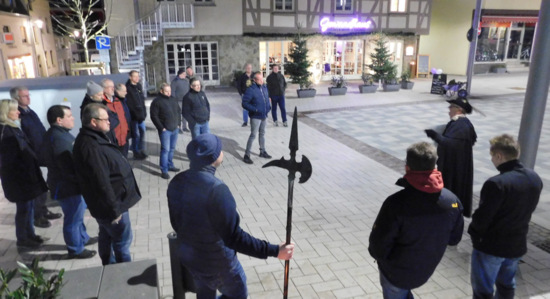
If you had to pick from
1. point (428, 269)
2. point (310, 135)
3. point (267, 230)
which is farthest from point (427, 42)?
point (428, 269)

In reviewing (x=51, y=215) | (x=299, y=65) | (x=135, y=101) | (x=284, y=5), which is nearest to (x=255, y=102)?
(x=135, y=101)

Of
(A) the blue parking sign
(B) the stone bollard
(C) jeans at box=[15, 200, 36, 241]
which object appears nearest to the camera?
(B) the stone bollard

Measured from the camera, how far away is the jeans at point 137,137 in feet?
29.1

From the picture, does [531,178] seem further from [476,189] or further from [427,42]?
[427,42]

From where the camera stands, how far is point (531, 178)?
3.25m

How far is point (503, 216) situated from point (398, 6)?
2313cm

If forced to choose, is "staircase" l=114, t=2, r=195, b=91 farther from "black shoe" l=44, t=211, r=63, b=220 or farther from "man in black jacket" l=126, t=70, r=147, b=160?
"black shoe" l=44, t=211, r=63, b=220

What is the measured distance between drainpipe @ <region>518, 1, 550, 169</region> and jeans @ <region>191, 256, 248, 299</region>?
13.4 ft

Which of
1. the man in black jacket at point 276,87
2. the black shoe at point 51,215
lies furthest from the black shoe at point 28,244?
the man in black jacket at point 276,87

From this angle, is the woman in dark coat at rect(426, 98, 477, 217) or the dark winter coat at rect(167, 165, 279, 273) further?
the woman in dark coat at rect(426, 98, 477, 217)

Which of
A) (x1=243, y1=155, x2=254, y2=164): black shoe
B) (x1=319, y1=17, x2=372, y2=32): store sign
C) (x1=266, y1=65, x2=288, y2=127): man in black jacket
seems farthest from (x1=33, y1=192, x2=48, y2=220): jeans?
(x1=319, y1=17, x2=372, y2=32): store sign

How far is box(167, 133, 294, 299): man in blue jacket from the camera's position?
275 centimetres

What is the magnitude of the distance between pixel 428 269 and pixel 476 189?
5055 millimetres

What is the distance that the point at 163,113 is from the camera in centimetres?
762
